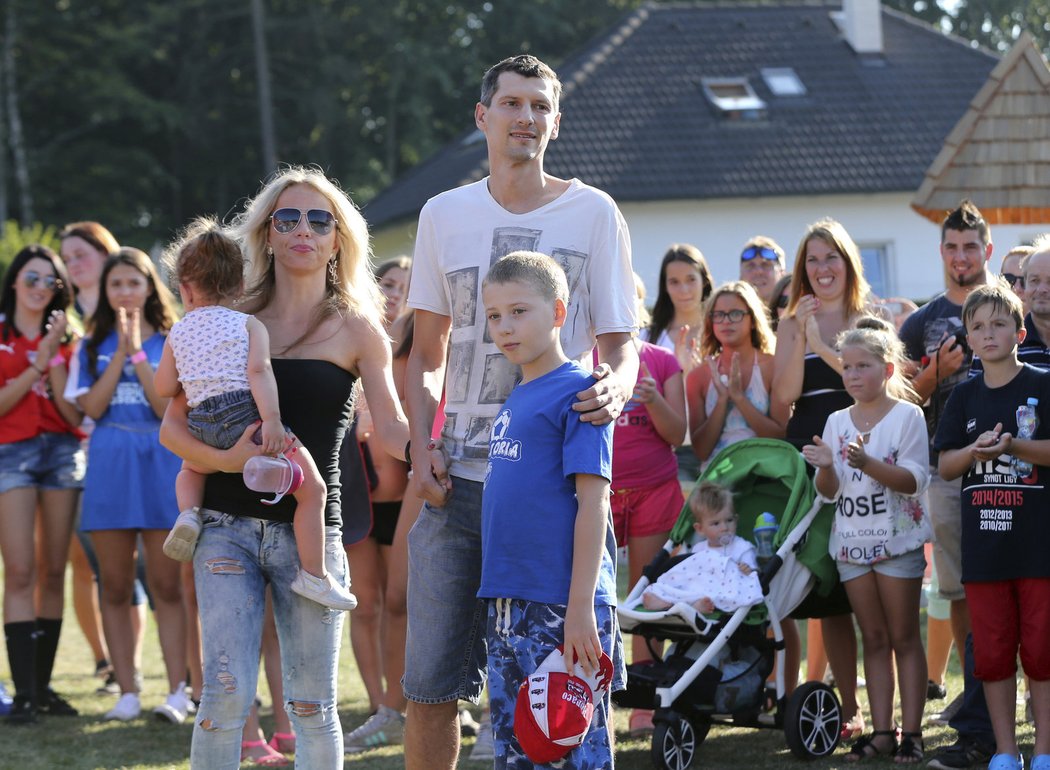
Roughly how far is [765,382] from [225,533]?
367cm

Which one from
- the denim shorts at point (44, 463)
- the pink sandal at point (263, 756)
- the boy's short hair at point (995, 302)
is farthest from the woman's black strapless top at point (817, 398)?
the denim shorts at point (44, 463)

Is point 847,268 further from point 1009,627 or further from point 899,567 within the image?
point 1009,627

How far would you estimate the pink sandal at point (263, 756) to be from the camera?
263 inches

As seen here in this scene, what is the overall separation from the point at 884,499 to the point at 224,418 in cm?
316

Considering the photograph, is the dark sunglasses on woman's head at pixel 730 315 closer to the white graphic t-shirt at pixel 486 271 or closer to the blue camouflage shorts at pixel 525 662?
the white graphic t-shirt at pixel 486 271

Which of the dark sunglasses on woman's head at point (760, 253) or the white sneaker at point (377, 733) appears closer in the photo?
the white sneaker at point (377, 733)

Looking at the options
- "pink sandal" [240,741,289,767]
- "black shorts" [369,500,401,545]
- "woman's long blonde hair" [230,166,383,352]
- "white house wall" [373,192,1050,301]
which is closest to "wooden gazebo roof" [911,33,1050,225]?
"black shorts" [369,500,401,545]

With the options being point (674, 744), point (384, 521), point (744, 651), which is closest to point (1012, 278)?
point (744, 651)

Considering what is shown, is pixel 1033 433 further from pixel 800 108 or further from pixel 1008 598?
pixel 800 108

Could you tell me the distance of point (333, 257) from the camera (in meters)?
5.09

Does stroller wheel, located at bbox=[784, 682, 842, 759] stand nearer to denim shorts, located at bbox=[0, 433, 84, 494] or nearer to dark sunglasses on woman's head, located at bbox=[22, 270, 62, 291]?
denim shorts, located at bbox=[0, 433, 84, 494]

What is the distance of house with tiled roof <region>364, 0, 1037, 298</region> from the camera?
27.0 meters

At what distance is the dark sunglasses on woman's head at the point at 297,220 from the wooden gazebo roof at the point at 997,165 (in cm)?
670

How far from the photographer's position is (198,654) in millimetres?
7891
